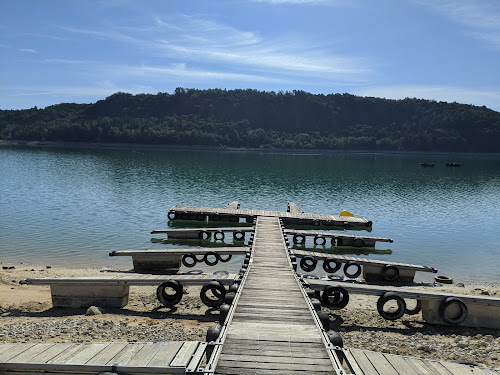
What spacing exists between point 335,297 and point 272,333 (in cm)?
570

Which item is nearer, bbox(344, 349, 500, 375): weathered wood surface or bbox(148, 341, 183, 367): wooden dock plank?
bbox(148, 341, 183, 367): wooden dock plank

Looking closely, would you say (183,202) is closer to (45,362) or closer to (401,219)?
(401,219)

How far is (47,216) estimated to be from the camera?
2884cm

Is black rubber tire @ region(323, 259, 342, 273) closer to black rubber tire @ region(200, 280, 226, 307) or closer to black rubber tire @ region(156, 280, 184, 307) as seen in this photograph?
black rubber tire @ region(200, 280, 226, 307)

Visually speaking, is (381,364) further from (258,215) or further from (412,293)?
(258,215)

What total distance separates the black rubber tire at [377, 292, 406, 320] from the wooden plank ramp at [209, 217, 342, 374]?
110 inches

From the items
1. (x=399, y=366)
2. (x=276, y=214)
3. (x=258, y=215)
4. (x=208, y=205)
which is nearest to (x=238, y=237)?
(x=258, y=215)

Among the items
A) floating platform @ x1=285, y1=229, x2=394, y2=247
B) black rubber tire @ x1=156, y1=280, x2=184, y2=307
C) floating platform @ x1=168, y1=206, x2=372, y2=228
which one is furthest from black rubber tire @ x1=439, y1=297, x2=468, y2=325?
floating platform @ x1=168, y1=206, x2=372, y2=228

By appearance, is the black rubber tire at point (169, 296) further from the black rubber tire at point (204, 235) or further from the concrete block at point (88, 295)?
the black rubber tire at point (204, 235)

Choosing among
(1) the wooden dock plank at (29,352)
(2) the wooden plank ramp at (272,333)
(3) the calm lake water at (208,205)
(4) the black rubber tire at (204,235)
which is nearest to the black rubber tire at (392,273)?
(3) the calm lake water at (208,205)

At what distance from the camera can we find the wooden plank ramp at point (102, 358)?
6227mm

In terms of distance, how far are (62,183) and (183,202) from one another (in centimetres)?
1953

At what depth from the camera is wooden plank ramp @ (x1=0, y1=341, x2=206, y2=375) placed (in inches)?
245

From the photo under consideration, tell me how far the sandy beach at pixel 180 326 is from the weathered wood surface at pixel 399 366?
2029mm
